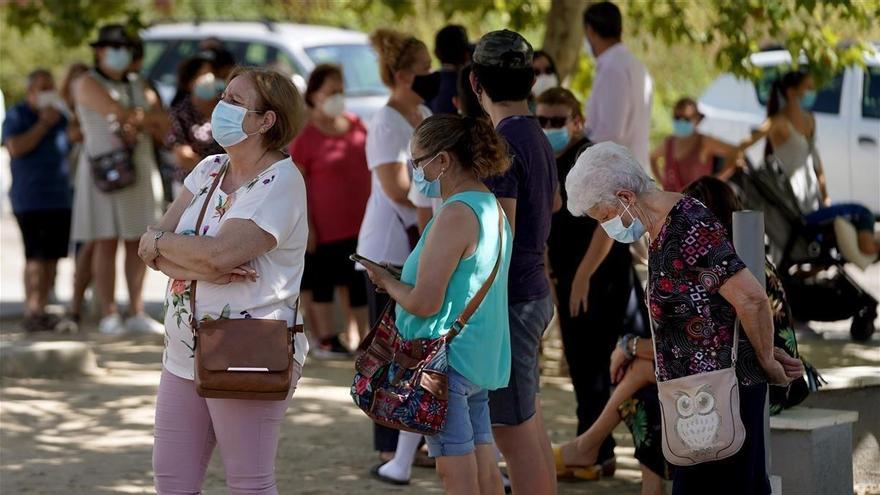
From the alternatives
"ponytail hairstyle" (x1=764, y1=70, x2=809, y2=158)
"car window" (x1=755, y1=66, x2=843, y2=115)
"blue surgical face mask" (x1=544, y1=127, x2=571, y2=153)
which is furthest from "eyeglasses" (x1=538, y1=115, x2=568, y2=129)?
"car window" (x1=755, y1=66, x2=843, y2=115)

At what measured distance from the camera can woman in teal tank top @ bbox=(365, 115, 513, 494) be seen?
466cm

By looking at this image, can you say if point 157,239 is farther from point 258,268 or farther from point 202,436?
point 202,436

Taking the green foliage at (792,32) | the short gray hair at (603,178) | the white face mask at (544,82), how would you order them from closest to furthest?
the short gray hair at (603,178) < the white face mask at (544,82) < the green foliage at (792,32)

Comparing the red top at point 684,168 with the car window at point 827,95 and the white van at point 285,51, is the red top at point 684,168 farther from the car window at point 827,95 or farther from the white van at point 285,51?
the white van at point 285,51

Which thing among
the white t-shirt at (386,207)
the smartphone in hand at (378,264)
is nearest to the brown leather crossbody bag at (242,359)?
the smartphone in hand at (378,264)

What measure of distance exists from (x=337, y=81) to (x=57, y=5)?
2759 mm

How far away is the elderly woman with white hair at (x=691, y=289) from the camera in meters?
4.34

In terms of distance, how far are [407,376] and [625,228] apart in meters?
0.80

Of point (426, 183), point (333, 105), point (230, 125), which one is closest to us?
point (230, 125)

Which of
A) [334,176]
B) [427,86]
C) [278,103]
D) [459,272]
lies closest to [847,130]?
[334,176]

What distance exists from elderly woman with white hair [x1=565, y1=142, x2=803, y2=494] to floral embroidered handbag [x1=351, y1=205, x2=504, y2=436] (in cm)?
45

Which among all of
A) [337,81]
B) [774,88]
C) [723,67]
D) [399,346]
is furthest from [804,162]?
[399,346]

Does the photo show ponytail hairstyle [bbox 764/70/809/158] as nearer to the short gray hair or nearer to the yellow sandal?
the yellow sandal

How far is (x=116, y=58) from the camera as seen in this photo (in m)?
10.2
